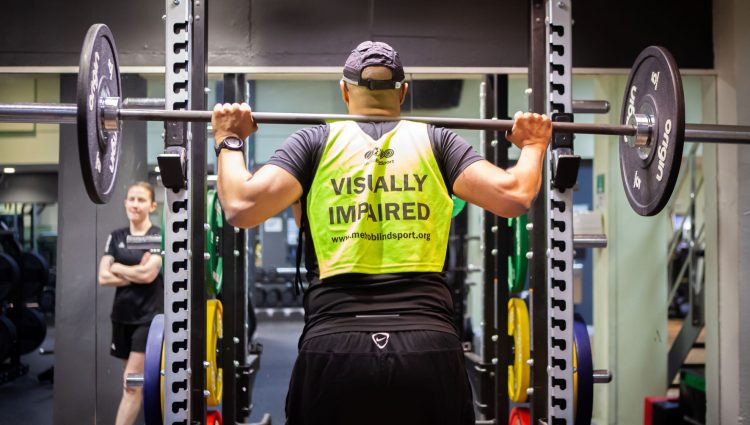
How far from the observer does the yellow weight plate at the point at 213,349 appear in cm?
233

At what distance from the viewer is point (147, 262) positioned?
3.26m

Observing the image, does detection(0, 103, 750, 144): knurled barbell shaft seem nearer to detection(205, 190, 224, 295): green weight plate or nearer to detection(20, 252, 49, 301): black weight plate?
detection(205, 190, 224, 295): green weight plate

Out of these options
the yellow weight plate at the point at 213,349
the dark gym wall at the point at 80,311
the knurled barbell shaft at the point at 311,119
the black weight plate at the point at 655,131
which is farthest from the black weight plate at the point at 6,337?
the black weight plate at the point at 655,131

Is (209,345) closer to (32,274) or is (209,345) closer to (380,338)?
(380,338)

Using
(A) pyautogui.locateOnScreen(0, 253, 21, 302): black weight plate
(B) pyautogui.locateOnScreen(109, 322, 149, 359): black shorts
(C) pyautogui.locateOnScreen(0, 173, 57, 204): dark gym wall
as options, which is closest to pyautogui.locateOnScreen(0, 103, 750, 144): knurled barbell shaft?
(B) pyautogui.locateOnScreen(109, 322, 149, 359): black shorts

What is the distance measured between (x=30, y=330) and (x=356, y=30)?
2.83 meters

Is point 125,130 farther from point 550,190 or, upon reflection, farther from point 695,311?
point 695,311

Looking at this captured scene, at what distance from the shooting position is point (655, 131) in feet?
5.87

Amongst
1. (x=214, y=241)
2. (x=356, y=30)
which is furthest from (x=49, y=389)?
(x=356, y=30)

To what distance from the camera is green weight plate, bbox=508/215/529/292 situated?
2.77 m

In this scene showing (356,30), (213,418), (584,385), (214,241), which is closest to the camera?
(584,385)

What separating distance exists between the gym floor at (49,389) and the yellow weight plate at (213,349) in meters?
1.30

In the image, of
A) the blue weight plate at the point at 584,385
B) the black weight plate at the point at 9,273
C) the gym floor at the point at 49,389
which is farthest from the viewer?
the black weight plate at the point at 9,273

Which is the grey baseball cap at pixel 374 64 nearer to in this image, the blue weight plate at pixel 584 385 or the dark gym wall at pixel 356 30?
the blue weight plate at pixel 584 385
